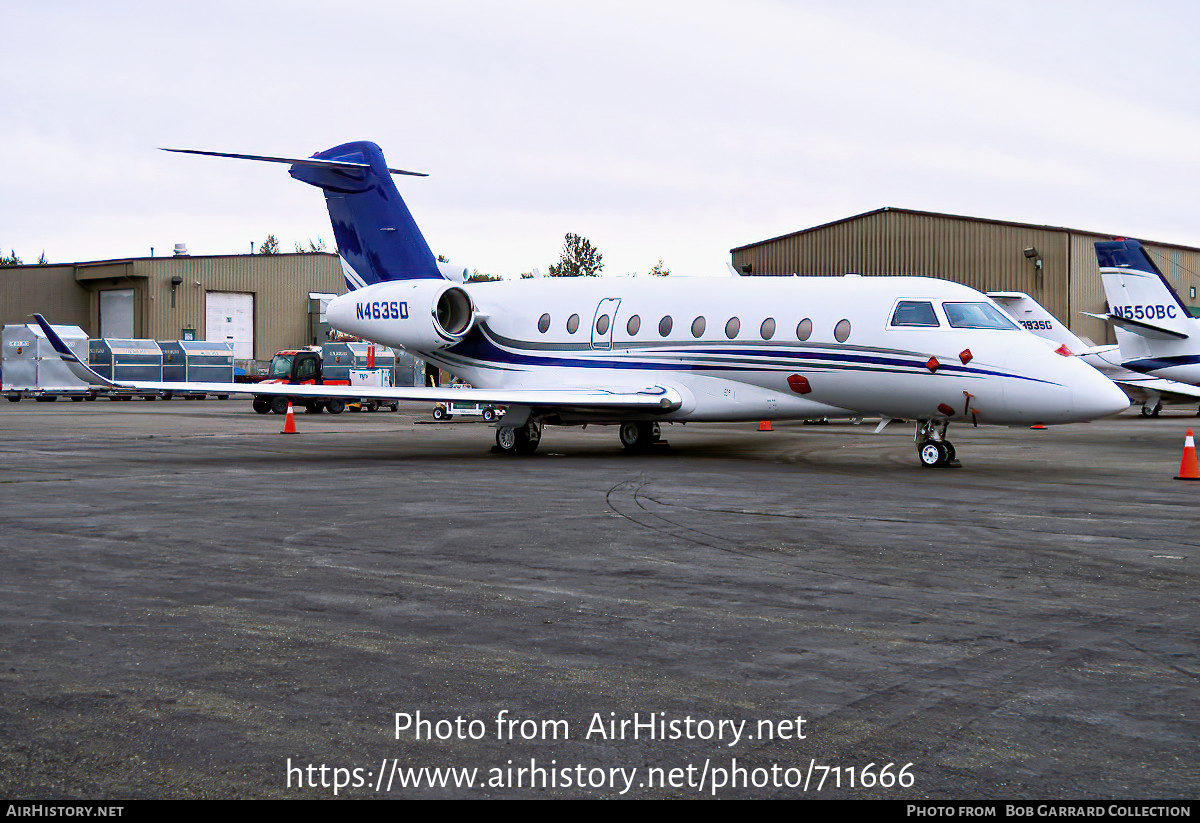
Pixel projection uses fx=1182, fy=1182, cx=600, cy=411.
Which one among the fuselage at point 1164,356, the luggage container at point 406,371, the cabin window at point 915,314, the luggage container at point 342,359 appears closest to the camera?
the cabin window at point 915,314

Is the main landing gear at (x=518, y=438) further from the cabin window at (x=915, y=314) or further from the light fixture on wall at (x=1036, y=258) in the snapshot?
the light fixture on wall at (x=1036, y=258)

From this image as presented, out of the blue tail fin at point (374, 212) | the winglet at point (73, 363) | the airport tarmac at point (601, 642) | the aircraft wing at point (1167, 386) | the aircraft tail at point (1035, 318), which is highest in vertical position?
the blue tail fin at point (374, 212)

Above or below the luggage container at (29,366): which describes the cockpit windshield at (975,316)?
above

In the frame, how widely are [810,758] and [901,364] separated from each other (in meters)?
12.2

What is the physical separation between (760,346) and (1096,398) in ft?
15.5

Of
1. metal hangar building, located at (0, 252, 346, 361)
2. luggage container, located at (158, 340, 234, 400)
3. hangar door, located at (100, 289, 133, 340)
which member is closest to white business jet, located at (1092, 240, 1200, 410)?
luggage container, located at (158, 340, 234, 400)

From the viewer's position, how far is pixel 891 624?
20.0ft

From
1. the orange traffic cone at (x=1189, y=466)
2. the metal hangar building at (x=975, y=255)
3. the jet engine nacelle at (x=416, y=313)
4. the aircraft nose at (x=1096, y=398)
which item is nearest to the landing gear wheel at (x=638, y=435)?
the jet engine nacelle at (x=416, y=313)

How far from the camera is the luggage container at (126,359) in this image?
163 feet

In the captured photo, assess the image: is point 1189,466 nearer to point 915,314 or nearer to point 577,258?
point 915,314

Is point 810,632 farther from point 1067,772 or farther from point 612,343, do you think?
point 612,343

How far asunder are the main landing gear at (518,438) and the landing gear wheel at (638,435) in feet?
5.07

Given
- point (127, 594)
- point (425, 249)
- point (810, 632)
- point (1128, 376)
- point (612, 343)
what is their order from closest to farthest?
point (810, 632), point (127, 594), point (612, 343), point (425, 249), point (1128, 376)

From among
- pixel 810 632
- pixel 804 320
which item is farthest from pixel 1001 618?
pixel 804 320
